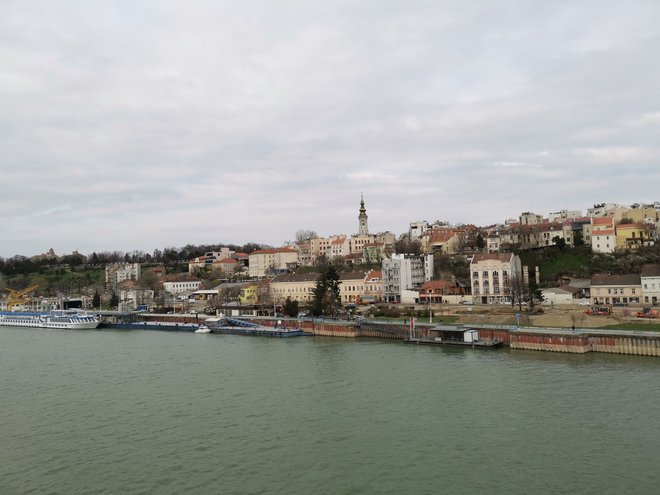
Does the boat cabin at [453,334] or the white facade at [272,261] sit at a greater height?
the white facade at [272,261]

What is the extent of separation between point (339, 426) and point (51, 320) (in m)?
57.4

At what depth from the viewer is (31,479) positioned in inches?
613

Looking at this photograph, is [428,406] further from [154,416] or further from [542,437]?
[154,416]

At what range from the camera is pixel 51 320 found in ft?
212

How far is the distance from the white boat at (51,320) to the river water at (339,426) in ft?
103

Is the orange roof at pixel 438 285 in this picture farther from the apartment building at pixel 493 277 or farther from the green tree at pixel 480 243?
the green tree at pixel 480 243

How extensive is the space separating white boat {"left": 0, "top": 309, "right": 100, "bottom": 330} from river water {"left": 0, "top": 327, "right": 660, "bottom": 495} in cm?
3135

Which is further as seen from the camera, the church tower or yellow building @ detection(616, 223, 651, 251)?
the church tower

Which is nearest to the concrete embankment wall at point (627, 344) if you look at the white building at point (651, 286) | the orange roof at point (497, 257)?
the white building at point (651, 286)

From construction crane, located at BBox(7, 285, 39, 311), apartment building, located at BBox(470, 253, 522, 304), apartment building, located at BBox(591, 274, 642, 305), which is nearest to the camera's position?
apartment building, located at BBox(591, 274, 642, 305)

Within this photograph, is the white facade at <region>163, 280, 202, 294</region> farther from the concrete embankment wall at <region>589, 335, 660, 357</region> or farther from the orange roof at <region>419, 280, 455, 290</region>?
the concrete embankment wall at <region>589, 335, 660, 357</region>

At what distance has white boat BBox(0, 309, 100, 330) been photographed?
2478 inches

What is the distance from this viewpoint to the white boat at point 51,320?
62938 mm

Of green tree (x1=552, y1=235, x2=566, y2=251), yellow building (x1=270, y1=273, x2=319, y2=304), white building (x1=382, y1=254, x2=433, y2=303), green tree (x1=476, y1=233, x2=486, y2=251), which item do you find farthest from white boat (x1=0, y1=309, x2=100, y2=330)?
green tree (x1=552, y1=235, x2=566, y2=251)
